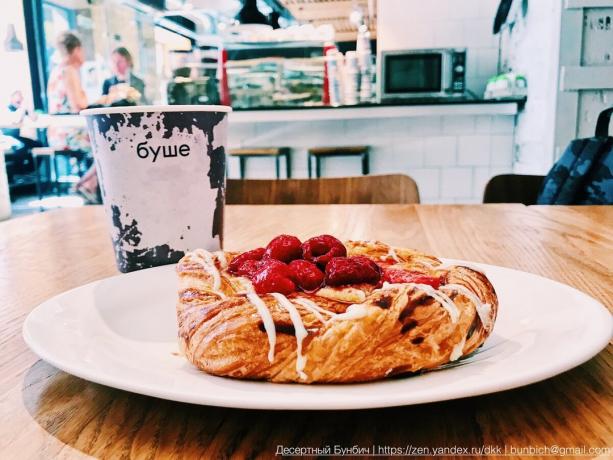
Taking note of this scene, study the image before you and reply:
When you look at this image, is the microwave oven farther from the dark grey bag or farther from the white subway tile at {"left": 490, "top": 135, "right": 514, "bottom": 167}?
the dark grey bag

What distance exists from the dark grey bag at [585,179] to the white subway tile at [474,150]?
7.87ft

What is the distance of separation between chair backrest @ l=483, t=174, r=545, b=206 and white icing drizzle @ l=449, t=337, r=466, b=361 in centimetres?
165

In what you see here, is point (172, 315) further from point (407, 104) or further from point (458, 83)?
point (458, 83)

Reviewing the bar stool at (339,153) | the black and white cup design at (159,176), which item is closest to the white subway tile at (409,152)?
the bar stool at (339,153)

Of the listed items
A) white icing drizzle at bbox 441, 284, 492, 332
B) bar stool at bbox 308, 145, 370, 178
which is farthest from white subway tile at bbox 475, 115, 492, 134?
white icing drizzle at bbox 441, 284, 492, 332

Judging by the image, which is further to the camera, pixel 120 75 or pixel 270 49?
pixel 270 49

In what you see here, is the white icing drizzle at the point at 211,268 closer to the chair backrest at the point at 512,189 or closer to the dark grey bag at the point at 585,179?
the chair backrest at the point at 512,189

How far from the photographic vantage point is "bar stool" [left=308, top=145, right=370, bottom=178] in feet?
14.4

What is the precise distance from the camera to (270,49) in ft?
26.0

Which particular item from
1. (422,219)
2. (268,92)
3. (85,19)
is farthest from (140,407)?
(85,19)

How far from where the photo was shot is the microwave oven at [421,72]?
4.54 meters

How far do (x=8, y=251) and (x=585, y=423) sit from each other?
Answer: 1002 mm

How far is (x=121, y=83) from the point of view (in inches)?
235

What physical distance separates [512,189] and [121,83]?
16.5 ft
